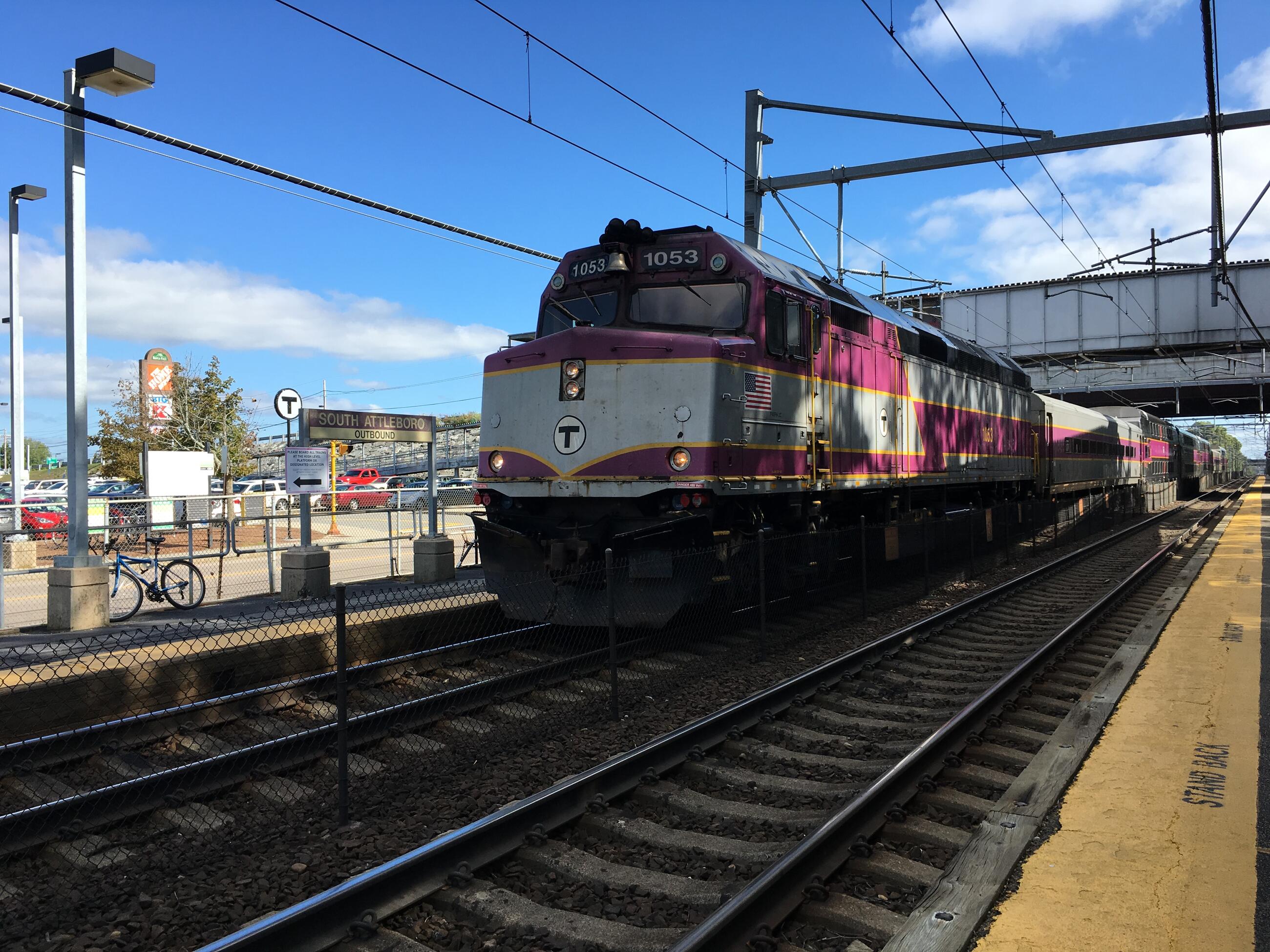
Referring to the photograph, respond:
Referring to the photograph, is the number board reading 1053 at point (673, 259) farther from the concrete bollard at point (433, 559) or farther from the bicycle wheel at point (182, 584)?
the bicycle wheel at point (182, 584)

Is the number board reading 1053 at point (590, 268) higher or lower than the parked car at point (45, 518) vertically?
higher

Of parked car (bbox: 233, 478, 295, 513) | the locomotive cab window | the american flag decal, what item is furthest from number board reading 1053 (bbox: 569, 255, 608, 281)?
parked car (bbox: 233, 478, 295, 513)

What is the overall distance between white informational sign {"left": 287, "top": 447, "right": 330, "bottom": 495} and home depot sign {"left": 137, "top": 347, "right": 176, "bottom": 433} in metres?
23.5

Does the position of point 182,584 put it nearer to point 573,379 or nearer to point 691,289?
point 573,379

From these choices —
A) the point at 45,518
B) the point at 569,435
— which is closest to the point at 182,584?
the point at 569,435

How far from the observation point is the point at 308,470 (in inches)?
514

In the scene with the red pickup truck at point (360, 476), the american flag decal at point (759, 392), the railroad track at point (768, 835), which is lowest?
the railroad track at point (768, 835)

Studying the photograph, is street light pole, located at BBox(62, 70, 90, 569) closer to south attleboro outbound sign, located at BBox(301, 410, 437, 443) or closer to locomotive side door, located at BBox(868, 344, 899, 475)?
south attleboro outbound sign, located at BBox(301, 410, 437, 443)

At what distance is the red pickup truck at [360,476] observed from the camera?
146ft

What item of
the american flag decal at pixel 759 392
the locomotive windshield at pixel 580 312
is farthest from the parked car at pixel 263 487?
the american flag decal at pixel 759 392

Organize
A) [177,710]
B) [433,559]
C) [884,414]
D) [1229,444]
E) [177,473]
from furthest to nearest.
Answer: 1. [1229,444]
2. [177,473]
3. [433,559]
4. [884,414]
5. [177,710]

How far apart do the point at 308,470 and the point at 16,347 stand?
9412 mm

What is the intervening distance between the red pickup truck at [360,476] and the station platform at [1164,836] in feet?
131

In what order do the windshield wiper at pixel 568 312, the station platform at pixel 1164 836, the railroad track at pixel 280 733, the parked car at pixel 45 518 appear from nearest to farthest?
1. the station platform at pixel 1164 836
2. the railroad track at pixel 280 733
3. the windshield wiper at pixel 568 312
4. the parked car at pixel 45 518
